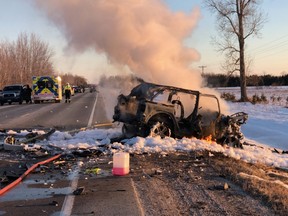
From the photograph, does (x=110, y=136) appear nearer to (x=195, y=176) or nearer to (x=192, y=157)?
(x=192, y=157)

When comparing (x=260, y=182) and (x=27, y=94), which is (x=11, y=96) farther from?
(x=260, y=182)

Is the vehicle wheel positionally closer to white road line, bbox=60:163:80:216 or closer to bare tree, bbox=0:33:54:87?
white road line, bbox=60:163:80:216

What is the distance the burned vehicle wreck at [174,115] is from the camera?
9805mm

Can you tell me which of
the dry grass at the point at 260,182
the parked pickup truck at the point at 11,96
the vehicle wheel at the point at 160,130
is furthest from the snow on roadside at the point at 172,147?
the parked pickup truck at the point at 11,96

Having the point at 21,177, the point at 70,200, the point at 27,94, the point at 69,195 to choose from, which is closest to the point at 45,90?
the point at 27,94

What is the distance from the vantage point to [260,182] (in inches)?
239

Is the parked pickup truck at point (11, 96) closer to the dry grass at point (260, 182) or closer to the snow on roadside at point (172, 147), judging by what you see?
the snow on roadside at point (172, 147)

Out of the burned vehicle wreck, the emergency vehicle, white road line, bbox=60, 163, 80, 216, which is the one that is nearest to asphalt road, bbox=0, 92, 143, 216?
white road line, bbox=60, 163, 80, 216

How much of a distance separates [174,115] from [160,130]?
565mm

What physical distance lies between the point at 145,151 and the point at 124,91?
4.08m

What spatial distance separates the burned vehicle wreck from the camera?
9.80 m

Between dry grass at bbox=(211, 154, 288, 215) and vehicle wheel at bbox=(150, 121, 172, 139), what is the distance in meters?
1.83

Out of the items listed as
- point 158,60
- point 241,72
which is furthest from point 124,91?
point 241,72

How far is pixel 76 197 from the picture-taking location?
5441 mm
